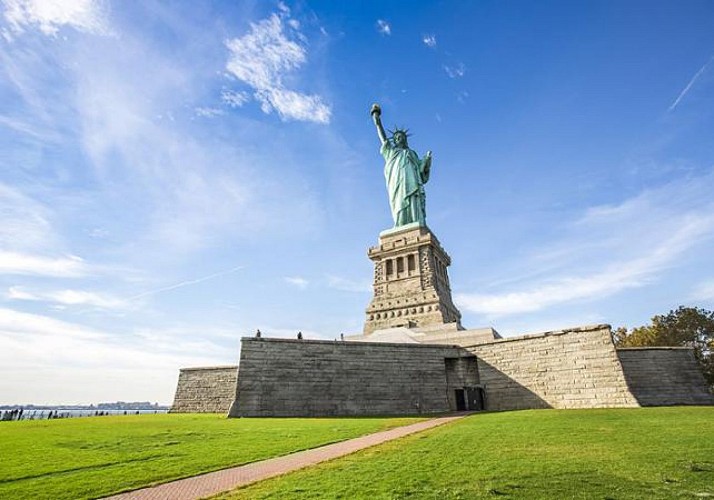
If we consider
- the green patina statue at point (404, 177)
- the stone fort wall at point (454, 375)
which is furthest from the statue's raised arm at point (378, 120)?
the stone fort wall at point (454, 375)

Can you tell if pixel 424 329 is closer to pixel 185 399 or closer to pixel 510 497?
pixel 185 399

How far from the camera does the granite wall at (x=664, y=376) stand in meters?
21.3

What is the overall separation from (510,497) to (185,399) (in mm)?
27357

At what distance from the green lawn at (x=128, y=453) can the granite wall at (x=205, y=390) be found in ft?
40.5

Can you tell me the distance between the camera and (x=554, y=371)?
2127cm

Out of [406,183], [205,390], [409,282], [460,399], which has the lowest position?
[460,399]

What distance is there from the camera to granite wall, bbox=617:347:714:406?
2128cm

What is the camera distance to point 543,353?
21844 millimetres

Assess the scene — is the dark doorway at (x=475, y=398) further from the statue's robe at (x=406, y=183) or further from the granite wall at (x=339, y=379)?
the statue's robe at (x=406, y=183)

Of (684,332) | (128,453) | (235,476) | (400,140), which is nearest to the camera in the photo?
(235,476)

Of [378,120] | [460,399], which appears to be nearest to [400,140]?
[378,120]

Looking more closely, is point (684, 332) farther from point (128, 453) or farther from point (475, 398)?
point (128, 453)

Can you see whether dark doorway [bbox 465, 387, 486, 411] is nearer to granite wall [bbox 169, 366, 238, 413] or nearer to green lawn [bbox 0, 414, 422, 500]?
green lawn [bbox 0, 414, 422, 500]

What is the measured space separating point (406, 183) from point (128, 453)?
1547 inches
